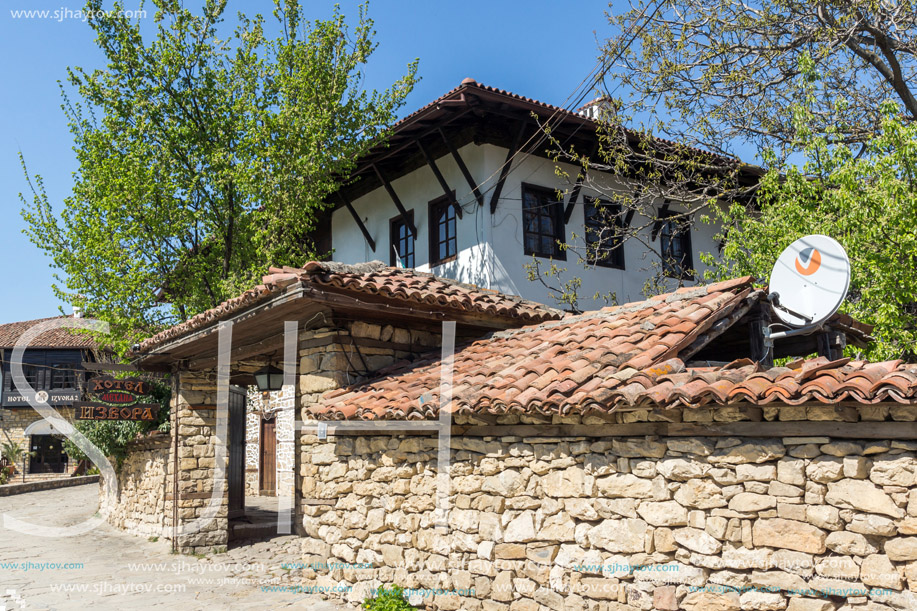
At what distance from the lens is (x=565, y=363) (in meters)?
4.98

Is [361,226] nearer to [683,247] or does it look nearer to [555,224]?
[555,224]

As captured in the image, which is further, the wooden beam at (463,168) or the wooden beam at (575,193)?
the wooden beam at (575,193)

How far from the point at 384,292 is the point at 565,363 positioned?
1935 mm

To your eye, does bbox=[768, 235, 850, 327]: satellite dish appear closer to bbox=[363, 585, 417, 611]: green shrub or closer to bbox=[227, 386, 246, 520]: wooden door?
bbox=[363, 585, 417, 611]: green shrub

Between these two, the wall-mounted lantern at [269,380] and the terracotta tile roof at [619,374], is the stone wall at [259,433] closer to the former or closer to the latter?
the wall-mounted lantern at [269,380]

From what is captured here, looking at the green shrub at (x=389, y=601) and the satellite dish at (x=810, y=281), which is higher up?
the satellite dish at (x=810, y=281)

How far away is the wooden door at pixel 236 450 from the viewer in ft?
35.1

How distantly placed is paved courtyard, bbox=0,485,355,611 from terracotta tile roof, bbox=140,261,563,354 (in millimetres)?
2716

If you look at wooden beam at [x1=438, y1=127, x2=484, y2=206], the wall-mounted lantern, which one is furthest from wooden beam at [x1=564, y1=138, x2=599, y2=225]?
the wall-mounted lantern

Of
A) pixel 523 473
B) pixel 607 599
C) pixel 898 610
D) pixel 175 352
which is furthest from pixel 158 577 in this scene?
pixel 898 610

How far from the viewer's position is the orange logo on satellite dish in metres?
5.06

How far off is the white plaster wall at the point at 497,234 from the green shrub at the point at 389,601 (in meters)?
5.68

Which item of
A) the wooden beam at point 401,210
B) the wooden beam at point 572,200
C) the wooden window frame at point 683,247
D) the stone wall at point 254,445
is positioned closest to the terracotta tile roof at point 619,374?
the wooden beam at point 572,200

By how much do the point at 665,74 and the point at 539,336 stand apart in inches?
188
